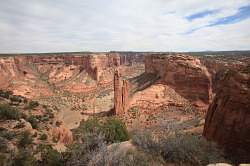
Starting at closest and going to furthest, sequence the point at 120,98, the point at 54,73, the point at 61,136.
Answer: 1. the point at 61,136
2. the point at 120,98
3. the point at 54,73

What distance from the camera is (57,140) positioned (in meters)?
21.3

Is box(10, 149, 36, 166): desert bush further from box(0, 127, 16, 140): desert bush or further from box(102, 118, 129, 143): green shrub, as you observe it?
box(102, 118, 129, 143): green shrub

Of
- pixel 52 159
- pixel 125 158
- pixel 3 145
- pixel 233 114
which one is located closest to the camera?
pixel 125 158

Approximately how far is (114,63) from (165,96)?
48.3 meters

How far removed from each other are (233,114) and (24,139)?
1372 cm

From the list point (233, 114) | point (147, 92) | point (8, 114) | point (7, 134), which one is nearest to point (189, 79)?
point (147, 92)

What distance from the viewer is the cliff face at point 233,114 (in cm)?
1247

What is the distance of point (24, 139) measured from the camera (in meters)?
18.3

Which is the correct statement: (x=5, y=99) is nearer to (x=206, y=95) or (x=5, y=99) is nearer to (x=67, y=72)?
(x=206, y=95)

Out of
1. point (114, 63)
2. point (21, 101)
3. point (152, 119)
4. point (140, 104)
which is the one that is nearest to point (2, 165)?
point (21, 101)

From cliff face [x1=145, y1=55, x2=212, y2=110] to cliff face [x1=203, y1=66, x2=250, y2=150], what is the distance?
76.7ft

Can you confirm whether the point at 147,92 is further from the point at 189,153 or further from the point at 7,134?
the point at 189,153

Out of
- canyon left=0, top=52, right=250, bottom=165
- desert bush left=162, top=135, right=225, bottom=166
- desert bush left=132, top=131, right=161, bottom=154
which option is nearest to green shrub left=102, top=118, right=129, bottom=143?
canyon left=0, top=52, right=250, bottom=165

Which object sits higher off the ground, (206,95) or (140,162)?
(140,162)
